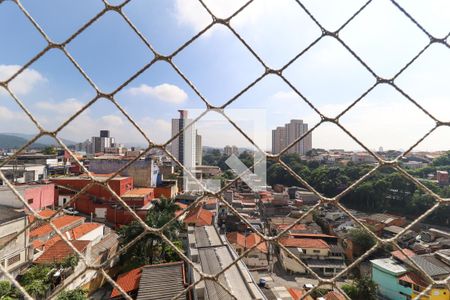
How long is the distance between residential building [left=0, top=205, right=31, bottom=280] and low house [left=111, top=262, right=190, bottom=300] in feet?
4.49

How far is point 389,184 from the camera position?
1239cm

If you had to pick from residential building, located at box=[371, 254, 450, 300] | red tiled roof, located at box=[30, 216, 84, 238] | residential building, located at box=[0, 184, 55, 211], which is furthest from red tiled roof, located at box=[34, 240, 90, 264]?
residential building, located at box=[371, 254, 450, 300]

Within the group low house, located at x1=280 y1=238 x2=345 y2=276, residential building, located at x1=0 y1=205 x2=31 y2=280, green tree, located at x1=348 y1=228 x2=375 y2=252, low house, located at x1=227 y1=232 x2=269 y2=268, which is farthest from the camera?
green tree, located at x1=348 y1=228 x2=375 y2=252

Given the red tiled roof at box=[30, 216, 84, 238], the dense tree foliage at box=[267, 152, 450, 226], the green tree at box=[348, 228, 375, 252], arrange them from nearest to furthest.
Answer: the red tiled roof at box=[30, 216, 84, 238] < the green tree at box=[348, 228, 375, 252] < the dense tree foliage at box=[267, 152, 450, 226]

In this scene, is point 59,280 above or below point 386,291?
above

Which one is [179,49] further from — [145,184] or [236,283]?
[145,184]

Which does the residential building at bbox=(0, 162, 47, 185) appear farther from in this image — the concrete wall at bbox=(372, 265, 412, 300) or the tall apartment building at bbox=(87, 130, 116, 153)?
the tall apartment building at bbox=(87, 130, 116, 153)

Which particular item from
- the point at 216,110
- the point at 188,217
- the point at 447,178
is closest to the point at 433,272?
the point at 188,217

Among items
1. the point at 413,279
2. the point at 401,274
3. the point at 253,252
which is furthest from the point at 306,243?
the point at 413,279

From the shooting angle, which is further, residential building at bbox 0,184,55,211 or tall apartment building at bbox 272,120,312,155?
tall apartment building at bbox 272,120,312,155

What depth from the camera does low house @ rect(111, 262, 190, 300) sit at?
358 cm

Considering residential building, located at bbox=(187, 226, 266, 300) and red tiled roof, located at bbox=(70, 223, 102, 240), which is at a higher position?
red tiled roof, located at bbox=(70, 223, 102, 240)

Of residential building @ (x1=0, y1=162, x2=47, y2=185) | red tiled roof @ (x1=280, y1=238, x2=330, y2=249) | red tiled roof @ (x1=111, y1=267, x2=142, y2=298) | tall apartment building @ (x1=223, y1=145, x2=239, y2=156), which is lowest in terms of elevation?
red tiled roof @ (x1=280, y1=238, x2=330, y2=249)

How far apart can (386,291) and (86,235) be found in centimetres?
600
